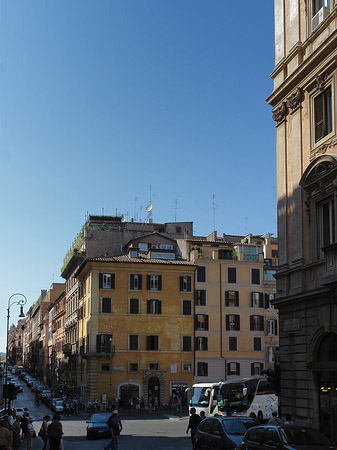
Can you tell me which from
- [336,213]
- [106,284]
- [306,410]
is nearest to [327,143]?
[336,213]

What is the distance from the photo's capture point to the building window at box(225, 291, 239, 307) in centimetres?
6400

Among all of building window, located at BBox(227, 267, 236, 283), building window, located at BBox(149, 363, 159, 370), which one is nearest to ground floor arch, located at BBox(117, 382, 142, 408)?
building window, located at BBox(149, 363, 159, 370)

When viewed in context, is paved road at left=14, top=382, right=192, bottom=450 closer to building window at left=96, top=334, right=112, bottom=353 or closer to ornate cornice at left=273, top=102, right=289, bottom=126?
building window at left=96, top=334, right=112, bottom=353

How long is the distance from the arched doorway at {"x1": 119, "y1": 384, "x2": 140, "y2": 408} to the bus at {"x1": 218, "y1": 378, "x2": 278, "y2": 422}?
63.7 ft

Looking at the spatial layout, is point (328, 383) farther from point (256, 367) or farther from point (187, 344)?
point (256, 367)

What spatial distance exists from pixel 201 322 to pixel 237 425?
Result: 4243 centimetres

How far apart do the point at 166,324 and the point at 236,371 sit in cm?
849

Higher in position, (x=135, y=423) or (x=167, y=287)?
(x=167, y=287)

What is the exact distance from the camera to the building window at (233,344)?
63.1 metres

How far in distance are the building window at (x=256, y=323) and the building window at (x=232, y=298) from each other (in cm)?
228

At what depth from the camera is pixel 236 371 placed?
206ft

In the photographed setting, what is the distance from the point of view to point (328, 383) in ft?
70.4

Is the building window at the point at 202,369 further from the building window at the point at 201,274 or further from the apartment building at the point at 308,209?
the apartment building at the point at 308,209

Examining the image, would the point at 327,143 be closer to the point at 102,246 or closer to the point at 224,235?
the point at 102,246
